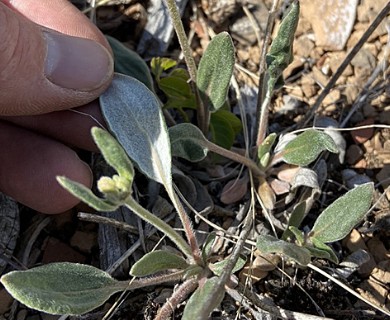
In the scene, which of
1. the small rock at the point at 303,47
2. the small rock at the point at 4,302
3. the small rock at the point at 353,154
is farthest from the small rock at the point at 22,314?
the small rock at the point at 303,47

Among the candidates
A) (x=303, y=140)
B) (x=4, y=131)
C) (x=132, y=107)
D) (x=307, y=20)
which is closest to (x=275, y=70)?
(x=303, y=140)

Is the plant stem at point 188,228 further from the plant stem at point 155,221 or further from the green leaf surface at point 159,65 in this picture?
the green leaf surface at point 159,65

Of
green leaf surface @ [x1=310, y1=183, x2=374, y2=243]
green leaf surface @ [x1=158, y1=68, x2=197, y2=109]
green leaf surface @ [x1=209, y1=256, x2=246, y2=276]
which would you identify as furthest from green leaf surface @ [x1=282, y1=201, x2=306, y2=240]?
green leaf surface @ [x1=158, y1=68, x2=197, y2=109]

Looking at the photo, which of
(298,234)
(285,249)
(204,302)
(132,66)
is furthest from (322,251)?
(132,66)

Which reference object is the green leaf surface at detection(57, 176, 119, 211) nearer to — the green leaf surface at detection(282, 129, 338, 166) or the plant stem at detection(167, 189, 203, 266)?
the plant stem at detection(167, 189, 203, 266)

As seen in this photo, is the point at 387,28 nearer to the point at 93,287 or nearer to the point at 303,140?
the point at 303,140

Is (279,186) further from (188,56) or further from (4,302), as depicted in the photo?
(4,302)
